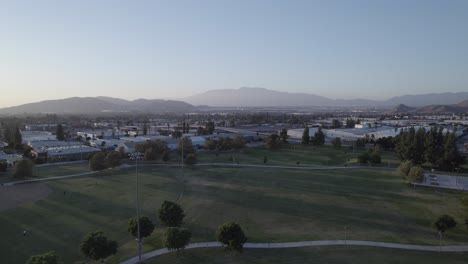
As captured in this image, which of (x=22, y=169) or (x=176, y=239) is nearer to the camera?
(x=176, y=239)

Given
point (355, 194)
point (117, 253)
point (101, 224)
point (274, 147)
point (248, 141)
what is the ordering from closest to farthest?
point (117, 253)
point (101, 224)
point (355, 194)
point (274, 147)
point (248, 141)

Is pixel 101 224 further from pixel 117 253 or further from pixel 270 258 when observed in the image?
pixel 270 258

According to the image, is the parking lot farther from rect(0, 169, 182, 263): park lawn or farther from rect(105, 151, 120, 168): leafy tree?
rect(105, 151, 120, 168): leafy tree

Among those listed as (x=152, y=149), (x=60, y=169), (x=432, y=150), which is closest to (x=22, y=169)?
(x=60, y=169)

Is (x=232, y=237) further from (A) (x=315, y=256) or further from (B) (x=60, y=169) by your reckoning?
(B) (x=60, y=169)

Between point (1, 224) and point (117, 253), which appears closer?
point (117, 253)

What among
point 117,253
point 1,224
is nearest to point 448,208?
point 117,253
